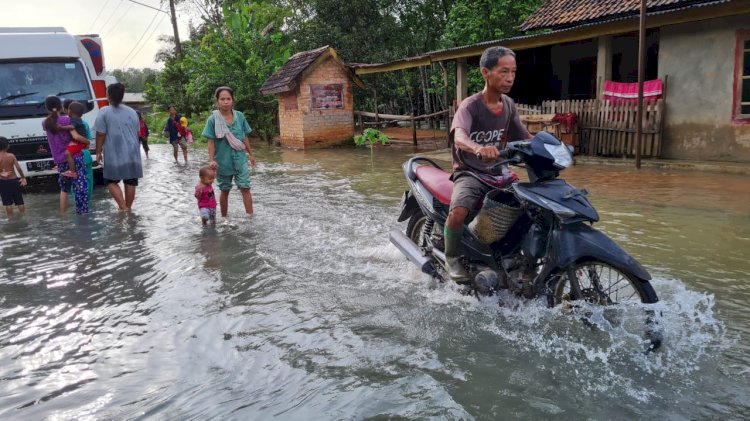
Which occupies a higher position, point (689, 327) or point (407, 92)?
point (407, 92)

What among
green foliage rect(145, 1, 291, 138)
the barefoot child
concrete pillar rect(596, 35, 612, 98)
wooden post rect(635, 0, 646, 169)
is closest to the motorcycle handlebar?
the barefoot child

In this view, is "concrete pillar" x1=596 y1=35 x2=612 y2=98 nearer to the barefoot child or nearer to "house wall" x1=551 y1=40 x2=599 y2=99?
"house wall" x1=551 y1=40 x2=599 y2=99

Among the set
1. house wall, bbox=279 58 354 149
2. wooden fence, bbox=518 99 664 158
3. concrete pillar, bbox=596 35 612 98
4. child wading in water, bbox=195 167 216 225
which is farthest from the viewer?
house wall, bbox=279 58 354 149

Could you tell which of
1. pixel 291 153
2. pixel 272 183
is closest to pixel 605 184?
pixel 272 183

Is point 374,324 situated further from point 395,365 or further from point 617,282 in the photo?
point 617,282

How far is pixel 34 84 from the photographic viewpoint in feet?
34.3

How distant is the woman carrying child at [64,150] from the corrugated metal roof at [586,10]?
12.4 m

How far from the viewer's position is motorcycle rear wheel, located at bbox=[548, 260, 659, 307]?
340 centimetres

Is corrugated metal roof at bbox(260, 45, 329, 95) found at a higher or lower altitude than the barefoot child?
higher

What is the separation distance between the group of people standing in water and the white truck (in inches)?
78.4

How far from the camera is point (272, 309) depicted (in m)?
4.42

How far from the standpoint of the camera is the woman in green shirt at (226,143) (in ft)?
24.0

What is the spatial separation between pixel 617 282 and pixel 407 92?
23.4 m

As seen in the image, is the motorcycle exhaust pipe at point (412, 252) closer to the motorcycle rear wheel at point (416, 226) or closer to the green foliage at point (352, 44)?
the motorcycle rear wheel at point (416, 226)
